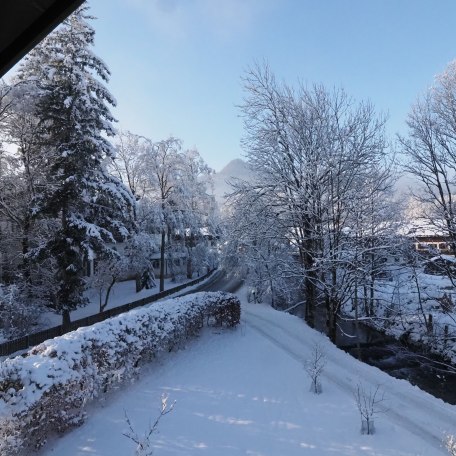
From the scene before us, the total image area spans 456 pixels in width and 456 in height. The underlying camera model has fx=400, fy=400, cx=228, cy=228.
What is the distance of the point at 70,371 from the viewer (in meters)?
7.13

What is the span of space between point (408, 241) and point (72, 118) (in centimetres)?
1697

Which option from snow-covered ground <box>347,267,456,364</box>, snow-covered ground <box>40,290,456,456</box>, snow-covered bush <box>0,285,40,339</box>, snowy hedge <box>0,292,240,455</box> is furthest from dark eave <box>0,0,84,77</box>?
snow-covered ground <box>347,267,456,364</box>

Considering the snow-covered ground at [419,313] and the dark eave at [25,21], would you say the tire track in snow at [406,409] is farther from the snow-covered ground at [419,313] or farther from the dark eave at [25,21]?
the dark eave at [25,21]

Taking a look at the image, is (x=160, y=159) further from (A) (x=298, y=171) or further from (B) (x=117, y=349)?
(B) (x=117, y=349)

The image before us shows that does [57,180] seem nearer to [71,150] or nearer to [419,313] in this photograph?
[71,150]

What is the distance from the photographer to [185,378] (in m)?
10.3

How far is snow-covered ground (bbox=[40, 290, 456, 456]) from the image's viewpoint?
6570 millimetres

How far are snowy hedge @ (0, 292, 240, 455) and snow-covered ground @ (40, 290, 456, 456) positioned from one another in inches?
15.2

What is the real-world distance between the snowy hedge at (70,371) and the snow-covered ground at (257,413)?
39cm

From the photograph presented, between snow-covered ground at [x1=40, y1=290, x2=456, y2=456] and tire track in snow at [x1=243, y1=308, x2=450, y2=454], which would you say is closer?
snow-covered ground at [x1=40, y1=290, x2=456, y2=456]

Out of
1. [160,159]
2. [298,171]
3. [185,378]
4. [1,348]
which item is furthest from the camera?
[160,159]

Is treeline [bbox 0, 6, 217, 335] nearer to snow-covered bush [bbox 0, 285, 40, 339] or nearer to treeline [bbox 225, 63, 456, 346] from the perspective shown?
snow-covered bush [bbox 0, 285, 40, 339]

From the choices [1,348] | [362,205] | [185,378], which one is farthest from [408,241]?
[1,348]

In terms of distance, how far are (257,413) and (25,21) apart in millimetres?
8059
